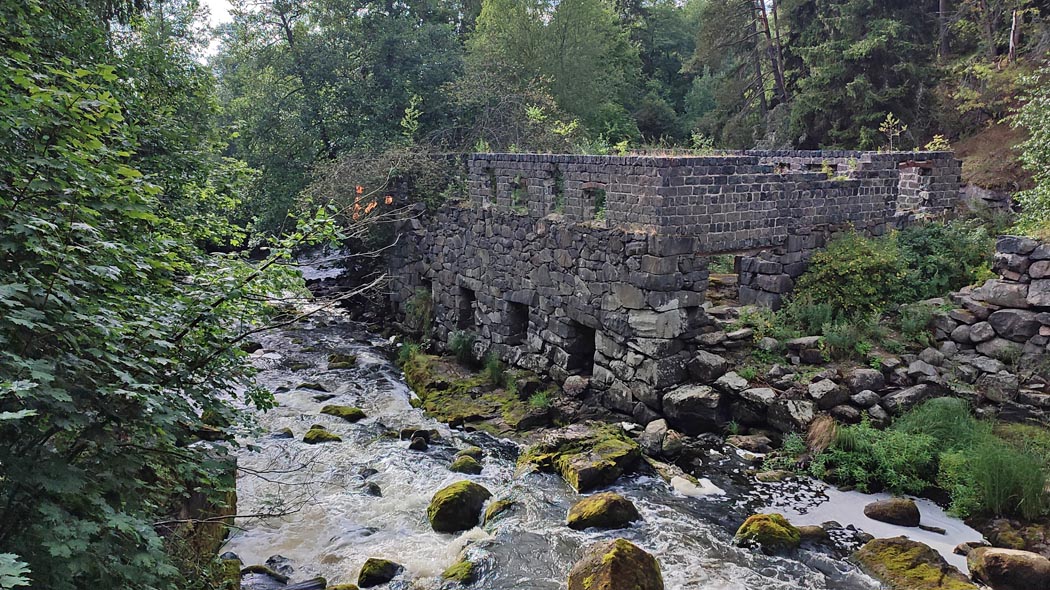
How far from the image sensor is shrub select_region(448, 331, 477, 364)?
13.9 m

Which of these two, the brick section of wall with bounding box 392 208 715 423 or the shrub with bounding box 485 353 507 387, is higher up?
the brick section of wall with bounding box 392 208 715 423

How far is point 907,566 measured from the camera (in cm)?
661

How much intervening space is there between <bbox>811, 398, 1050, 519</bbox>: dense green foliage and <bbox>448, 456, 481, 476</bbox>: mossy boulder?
3.99 m

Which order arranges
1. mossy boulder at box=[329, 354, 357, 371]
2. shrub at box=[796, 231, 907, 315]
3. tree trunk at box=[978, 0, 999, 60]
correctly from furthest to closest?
tree trunk at box=[978, 0, 999, 60] < mossy boulder at box=[329, 354, 357, 371] < shrub at box=[796, 231, 907, 315]

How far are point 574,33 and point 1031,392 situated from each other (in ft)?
59.4

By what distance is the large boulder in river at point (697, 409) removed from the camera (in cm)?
966

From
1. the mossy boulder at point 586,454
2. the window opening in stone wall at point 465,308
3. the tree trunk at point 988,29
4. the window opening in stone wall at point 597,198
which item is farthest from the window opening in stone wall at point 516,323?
the tree trunk at point 988,29

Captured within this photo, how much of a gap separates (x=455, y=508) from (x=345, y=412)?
4006 millimetres

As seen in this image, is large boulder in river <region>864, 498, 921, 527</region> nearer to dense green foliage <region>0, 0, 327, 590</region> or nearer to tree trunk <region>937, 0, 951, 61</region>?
dense green foliage <region>0, 0, 327, 590</region>

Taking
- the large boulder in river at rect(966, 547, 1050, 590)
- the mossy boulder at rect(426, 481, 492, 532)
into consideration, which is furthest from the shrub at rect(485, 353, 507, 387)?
the large boulder in river at rect(966, 547, 1050, 590)

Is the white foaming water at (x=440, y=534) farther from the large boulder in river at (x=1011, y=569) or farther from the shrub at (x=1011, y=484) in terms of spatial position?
the shrub at (x=1011, y=484)

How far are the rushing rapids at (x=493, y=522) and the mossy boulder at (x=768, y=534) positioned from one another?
111 mm

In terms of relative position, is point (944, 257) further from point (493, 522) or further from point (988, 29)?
point (988, 29)

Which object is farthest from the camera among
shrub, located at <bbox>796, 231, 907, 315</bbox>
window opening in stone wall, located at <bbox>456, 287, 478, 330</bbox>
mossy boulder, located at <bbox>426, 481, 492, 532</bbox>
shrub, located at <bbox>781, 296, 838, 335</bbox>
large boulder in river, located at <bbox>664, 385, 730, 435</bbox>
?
window opening in stone wall, located at <bbox>456, 287, 478, 330</bbox>
